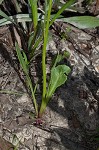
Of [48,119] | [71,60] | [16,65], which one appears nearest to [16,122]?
[48,119]

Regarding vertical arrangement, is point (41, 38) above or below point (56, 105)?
above

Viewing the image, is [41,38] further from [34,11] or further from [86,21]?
[86,21]

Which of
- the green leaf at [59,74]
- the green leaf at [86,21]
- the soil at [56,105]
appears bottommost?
the soil at [56,105]

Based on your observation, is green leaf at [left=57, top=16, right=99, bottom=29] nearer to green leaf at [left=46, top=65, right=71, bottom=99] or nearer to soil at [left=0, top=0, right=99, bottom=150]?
soil at [left=0, top=0, right=99, bottom=150]

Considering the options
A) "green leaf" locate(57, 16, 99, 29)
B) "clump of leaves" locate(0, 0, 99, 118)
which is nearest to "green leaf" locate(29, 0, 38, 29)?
"clump of leaves" locate(0, 0, 99, 118)

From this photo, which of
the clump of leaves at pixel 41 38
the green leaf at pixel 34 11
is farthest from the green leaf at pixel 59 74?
the green leaf at pixel 34 11

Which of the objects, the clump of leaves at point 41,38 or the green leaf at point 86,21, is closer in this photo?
the clump of leaves at point 41,38

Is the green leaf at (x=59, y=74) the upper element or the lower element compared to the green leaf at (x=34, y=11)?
lower

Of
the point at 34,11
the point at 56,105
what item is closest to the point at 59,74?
the point at 56,105

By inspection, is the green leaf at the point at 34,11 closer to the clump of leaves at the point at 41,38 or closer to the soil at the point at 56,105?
the clump of leaves at the point at 41,38
